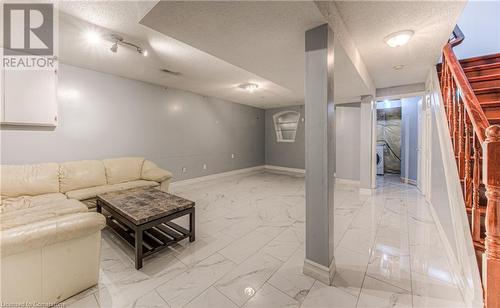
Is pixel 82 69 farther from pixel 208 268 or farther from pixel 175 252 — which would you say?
pixel 208 268

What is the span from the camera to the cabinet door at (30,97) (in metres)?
2.77

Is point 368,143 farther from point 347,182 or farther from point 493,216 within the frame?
point 493,216

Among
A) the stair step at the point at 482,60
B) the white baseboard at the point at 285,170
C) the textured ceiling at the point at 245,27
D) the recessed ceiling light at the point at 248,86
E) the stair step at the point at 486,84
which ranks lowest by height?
the white baseboard at the point at 285,170

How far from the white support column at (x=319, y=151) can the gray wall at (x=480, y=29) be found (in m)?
3.26

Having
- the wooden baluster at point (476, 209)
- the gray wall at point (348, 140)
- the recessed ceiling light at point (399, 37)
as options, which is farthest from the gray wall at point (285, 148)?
the wooden baluster at point (476, 209)

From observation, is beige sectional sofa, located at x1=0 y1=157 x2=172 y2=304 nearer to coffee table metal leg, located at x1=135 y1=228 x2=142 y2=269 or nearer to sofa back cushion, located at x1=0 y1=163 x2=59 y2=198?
coffee table metal leg, located at x1=135 y1=228 x2=142 y2=269

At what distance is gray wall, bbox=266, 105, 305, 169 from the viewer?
273 inches

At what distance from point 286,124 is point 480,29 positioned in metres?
4.93

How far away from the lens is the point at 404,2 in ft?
5.39

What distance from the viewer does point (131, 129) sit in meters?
4.16

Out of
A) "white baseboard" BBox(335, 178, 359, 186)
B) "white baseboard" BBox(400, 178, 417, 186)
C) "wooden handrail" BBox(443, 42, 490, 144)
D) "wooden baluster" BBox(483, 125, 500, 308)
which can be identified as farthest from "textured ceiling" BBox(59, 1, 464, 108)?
"white baseboard" BBox(400, 178, 417, 186)

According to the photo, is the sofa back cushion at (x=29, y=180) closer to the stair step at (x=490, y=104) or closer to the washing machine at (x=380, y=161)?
the stair step at (x=490, y=104)

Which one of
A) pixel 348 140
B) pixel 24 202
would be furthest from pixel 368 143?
pixel 24 202

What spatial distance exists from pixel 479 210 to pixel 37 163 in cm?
521
